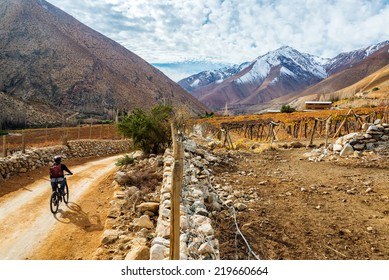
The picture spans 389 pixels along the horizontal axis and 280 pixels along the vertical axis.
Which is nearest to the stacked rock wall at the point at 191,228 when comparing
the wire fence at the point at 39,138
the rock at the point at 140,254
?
the rock at the point at 140,254

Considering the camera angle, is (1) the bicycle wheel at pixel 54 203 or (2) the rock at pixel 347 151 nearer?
(1) the bicycle wheel at pixel 54 203

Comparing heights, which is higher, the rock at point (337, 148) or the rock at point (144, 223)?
the rock at point (337, 148)

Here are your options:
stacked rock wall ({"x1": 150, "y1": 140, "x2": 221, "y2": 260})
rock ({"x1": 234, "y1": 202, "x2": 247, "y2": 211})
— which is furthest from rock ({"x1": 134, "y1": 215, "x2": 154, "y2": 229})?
rock ({"x1": 234, "y1": 202, "x2": 247, "y2": 211})

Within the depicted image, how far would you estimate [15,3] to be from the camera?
277 feet

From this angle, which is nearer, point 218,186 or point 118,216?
point 118,216

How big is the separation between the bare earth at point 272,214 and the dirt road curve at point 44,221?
21mm

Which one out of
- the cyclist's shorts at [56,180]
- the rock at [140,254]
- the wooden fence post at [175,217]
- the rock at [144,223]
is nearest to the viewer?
the wooden fence post at [175,217]

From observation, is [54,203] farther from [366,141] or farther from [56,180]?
[366,141]

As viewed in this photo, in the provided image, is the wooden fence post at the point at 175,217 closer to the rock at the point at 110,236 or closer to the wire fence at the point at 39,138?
the rock at the point at 110,236

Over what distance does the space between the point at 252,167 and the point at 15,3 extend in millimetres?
98553

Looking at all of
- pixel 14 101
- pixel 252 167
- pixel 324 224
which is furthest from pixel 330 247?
pixel 14 101

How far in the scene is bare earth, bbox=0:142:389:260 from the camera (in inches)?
206

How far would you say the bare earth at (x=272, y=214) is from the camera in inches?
206
